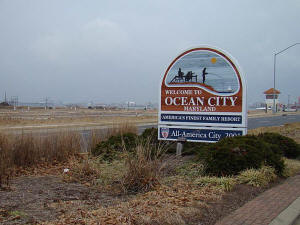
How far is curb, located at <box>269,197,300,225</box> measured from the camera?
5149 mm

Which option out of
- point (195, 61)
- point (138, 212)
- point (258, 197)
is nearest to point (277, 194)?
point (258, 197)

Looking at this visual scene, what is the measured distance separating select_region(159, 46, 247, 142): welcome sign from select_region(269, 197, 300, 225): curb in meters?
3.83

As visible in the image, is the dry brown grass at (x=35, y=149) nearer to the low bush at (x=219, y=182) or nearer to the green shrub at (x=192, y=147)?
the green shrub at (x=192, y=147)

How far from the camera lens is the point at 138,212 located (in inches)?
192

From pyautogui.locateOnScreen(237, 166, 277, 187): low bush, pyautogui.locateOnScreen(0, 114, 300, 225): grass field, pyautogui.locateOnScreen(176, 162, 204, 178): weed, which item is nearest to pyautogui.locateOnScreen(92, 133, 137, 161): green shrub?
pyautogui.locateOnScreen(0, 114, 300, 225): grass field

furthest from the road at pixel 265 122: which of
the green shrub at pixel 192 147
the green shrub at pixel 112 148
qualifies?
the green shrub at pixel 112 148

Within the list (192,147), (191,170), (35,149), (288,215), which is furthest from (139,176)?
(192,147)

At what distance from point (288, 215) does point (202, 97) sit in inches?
204

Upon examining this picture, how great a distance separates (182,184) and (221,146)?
1.67m

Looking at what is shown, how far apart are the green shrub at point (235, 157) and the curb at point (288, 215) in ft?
5.92

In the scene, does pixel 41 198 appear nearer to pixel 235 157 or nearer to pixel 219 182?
pixel 219 182

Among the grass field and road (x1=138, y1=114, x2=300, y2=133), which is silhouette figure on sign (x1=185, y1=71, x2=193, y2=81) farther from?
road (x1=138, y1=114, x2=300, y2=133)

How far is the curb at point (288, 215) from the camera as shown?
5149 mm

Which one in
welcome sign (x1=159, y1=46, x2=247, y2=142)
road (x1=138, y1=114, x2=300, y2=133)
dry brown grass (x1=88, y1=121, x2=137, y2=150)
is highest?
welcome sign (x1=159, y1=46, x2=247, y2=142)
